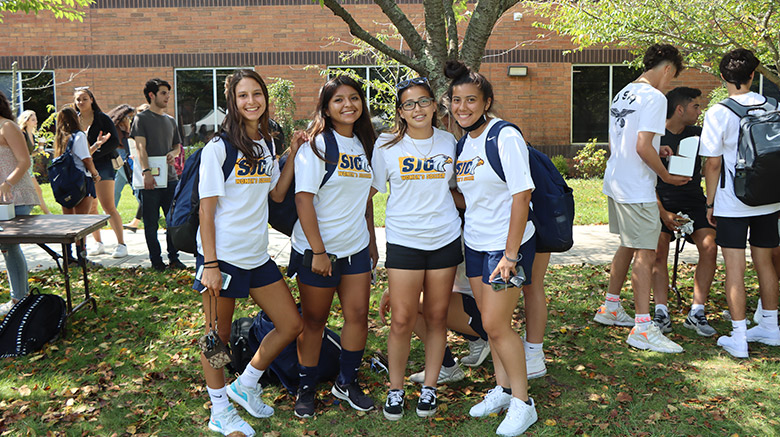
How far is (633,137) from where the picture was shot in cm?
444

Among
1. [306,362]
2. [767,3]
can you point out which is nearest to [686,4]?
[767,3]

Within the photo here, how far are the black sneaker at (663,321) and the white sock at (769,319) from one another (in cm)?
63

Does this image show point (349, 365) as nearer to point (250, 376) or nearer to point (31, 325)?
point (250, 376)

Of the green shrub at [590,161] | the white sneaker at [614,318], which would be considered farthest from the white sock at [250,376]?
the green shrub at [590,161]

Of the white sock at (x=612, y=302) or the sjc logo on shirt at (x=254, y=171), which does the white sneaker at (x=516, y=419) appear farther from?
the white sock at (x=612, y=302)

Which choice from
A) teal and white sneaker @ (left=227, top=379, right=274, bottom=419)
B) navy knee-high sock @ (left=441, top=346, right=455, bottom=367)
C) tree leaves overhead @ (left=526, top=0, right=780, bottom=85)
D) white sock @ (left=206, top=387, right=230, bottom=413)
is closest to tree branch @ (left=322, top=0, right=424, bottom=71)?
navy knee-high sock @ (left=441, top=346, right=455, bottom=367)

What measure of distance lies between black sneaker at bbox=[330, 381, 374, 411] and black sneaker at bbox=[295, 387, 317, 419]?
15 centimetres

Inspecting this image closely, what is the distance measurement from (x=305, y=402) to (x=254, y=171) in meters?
1.37

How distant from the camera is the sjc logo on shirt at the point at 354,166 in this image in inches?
135

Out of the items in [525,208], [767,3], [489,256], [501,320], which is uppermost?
[767,3]

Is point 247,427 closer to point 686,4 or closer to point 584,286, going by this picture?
point 584,286

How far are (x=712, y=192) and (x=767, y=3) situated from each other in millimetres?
5982

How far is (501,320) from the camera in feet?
10.9

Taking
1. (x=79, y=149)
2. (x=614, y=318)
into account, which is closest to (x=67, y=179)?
(x=79, y=149)
